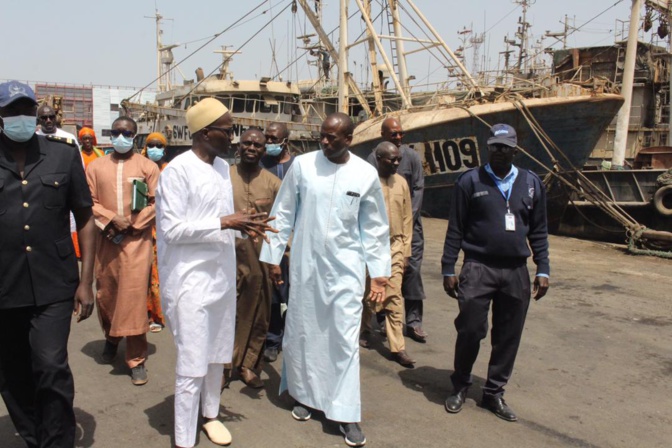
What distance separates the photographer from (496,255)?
3578 mm

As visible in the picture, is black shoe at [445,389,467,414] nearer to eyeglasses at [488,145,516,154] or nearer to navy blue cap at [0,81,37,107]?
eyeglasses at [488,145,516,154]

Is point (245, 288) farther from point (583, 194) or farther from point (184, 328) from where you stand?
point (583, 194)

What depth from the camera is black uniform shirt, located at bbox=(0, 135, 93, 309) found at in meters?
2.62

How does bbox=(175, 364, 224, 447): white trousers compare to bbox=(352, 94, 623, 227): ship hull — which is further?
bbox=(352, 94, 623, 227): ship hull

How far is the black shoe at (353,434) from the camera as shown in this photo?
10.5ft

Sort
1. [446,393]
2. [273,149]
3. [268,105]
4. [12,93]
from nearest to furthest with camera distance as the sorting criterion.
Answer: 1. [12,93]
2. [446,393]
3. [273,149]
4. [268,105]

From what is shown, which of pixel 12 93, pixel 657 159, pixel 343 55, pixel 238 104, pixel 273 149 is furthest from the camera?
pixel 238 104

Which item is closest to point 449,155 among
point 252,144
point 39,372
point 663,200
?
point 663,200

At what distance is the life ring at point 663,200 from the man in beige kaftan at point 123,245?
9.91 metres

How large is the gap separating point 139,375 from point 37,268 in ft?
5.30

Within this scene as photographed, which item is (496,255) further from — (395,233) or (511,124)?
(511,124)

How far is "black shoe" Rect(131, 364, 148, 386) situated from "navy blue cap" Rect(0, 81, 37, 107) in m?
2.07

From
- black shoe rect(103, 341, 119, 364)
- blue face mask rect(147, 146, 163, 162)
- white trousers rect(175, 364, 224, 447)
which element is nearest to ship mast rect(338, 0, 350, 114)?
blue face mask rect(147, 146, 163, 162)

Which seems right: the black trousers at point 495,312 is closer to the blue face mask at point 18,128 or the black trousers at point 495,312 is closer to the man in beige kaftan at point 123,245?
the man in beige kaftan at point 123,245
